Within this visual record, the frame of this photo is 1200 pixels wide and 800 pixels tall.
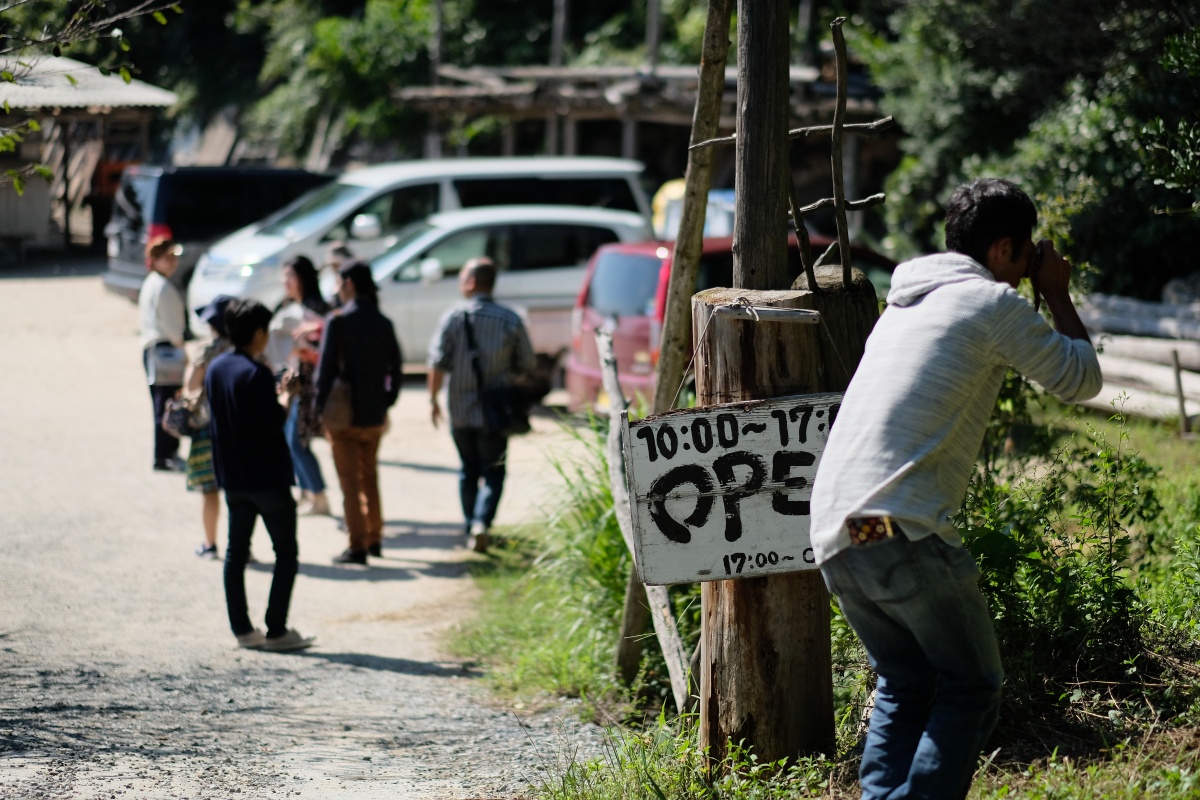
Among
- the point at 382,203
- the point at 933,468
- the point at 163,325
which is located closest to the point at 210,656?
the point at 163,325

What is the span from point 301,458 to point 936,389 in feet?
21.1

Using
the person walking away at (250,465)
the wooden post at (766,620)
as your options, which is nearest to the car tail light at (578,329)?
the person walking away at (250,465)

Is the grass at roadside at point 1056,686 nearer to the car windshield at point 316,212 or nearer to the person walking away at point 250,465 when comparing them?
the person walking away at point 250,465

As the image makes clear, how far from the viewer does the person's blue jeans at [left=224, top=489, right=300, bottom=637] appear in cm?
629

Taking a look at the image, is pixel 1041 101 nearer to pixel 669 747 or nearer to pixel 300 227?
pixel 300 227

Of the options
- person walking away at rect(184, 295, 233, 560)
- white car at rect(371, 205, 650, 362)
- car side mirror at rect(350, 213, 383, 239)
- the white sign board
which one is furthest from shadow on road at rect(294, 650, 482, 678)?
car side mirror at rect(350, 213, 383, 239)

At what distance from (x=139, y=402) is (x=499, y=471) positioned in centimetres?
596

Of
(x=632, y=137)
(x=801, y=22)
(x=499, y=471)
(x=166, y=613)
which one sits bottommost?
(x=166, y=613)

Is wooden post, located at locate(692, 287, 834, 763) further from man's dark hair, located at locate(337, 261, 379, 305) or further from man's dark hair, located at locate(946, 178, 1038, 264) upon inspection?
man's dark hair, located at locate(337, 261, 379, 305)

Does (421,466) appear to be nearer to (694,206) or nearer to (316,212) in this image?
(316,212)

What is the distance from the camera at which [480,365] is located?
8117mm

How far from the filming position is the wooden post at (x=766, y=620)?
3898 millimetres

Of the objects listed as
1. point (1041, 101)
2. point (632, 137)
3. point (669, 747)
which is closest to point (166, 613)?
point (669, 747)

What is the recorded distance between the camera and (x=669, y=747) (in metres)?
4.43
